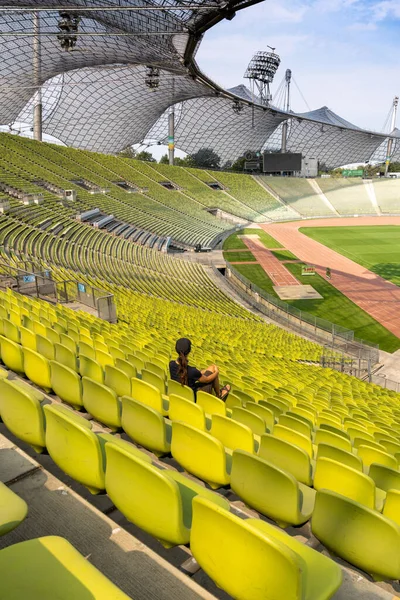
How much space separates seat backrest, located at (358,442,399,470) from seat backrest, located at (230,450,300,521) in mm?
2634

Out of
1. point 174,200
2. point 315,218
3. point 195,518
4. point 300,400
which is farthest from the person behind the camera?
point 315,218

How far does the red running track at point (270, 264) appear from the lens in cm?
3703

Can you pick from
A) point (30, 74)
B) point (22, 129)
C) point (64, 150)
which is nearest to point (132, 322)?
point (64, 150)

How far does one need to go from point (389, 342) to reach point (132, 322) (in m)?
15.9

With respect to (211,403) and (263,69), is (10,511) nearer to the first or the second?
(211,403)

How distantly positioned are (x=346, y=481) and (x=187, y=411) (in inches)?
74.6

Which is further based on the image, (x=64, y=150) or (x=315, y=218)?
(x=315, y=218)

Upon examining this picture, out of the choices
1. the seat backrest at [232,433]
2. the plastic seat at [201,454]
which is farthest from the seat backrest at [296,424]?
the plastic seat at [201,454]

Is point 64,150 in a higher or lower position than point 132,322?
higher

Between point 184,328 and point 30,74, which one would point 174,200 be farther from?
point 184,328

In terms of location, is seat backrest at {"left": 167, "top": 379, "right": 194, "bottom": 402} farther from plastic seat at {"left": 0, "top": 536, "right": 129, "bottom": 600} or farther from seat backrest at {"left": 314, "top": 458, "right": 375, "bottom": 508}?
plastic seat at {"left": 0, "top": 536, "right": 129, "bottom": 600}

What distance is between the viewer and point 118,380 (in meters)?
5.68

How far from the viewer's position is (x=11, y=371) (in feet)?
20.9

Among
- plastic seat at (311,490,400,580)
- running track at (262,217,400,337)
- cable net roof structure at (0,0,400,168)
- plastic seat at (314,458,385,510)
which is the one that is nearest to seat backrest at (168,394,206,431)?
plastic seat at (314,458,385,510)
